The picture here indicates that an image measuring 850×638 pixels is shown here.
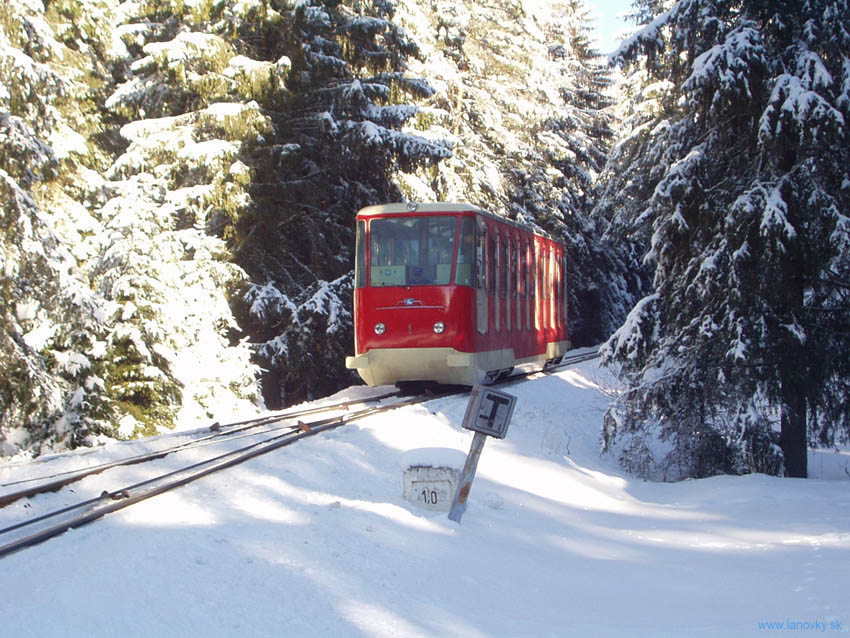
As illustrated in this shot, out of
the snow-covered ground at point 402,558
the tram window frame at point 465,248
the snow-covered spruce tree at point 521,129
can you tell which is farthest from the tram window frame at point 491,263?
the snow-covered spruce tree at point 521,129

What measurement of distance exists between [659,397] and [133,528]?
8.48 meters

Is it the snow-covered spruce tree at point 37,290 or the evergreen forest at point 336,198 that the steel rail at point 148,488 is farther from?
the snow-covered spruce tree at point 37,290

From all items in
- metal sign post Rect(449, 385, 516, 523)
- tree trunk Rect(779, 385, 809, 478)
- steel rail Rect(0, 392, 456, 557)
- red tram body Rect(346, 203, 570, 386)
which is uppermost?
red tram body Rect(346, 203, 570, 386)

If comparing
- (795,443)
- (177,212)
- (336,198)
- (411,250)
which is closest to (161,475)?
(411,250)

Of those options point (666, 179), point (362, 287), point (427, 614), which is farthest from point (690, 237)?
point (427, 614)

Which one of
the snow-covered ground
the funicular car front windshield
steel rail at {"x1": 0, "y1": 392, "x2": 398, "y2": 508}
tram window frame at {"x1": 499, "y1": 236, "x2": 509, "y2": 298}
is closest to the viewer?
the snow-covered ground

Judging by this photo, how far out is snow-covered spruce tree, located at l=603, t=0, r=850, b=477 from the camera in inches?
468

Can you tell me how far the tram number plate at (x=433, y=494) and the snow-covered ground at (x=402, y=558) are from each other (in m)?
0.09

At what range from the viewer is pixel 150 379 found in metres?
15.9

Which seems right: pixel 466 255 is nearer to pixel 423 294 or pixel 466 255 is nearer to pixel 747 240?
pixel 423 294

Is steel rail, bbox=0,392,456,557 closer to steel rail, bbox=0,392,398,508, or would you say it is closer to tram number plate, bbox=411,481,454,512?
steel rail, bbox=0,392,398,508

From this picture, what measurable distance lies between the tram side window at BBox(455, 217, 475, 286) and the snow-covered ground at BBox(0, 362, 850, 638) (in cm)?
467

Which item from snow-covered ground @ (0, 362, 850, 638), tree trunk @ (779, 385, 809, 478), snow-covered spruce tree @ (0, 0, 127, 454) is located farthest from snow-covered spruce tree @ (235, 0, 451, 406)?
snow-covered ground @ (0, 362, 850, 638)

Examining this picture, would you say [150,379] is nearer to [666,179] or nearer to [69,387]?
[69,387]
